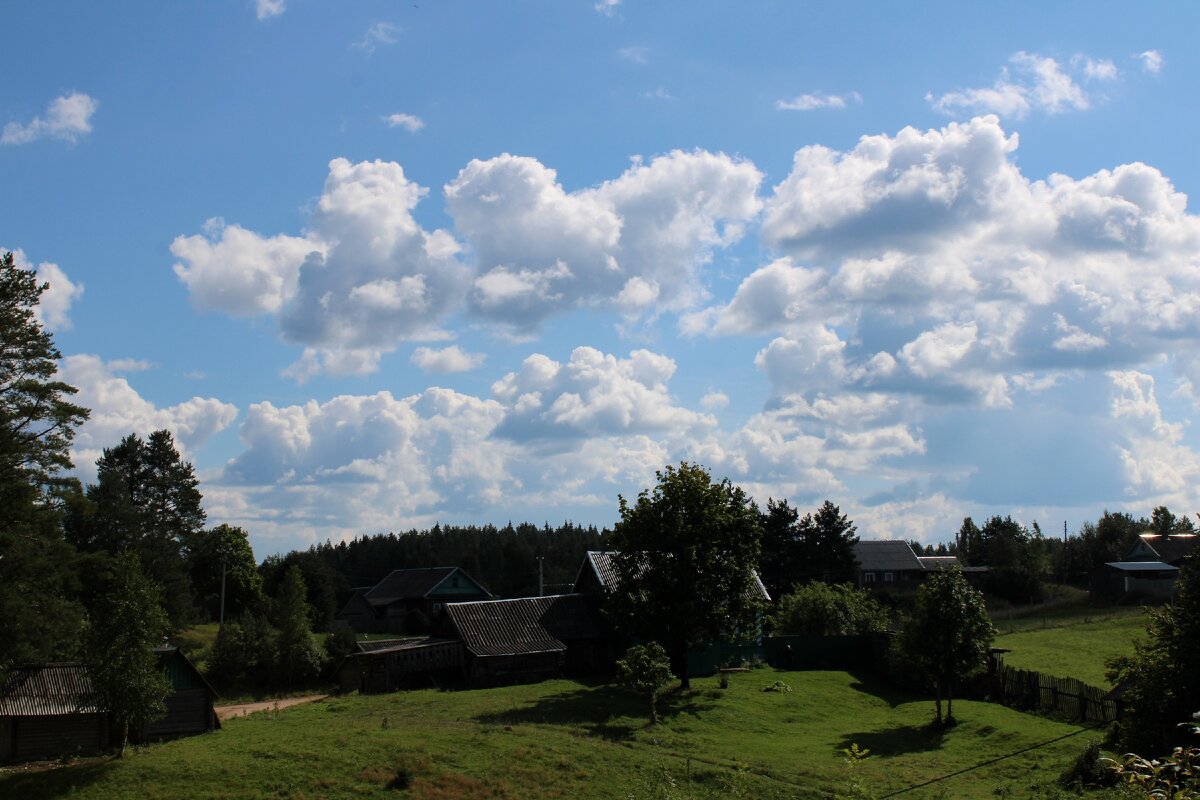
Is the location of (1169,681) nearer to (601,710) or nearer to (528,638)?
(601,710)

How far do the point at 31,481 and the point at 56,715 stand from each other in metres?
9.39

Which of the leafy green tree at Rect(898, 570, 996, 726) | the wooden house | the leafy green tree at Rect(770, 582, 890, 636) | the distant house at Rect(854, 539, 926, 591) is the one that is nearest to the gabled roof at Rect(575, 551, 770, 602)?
the wooden house

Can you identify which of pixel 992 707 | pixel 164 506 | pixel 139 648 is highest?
pixel 164 506

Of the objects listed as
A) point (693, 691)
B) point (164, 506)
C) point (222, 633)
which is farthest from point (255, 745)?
point (164, 506)

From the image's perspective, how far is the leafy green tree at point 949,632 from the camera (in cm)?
4206

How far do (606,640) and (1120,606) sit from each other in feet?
146

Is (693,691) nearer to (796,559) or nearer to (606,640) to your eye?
(606,640)

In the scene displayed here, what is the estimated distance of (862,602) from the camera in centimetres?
6162

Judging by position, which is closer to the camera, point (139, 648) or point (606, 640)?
point (139, 648)

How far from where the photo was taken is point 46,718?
35.8 metres

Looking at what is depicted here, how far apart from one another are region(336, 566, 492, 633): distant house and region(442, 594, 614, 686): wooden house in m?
41.8

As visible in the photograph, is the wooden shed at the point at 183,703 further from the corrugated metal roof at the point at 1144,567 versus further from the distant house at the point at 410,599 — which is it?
the corrugated metal roof at the point at 1144,567

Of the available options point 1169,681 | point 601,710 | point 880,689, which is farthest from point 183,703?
point 1169,681

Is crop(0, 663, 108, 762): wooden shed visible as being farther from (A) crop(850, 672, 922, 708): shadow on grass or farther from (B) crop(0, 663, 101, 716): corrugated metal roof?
(A) crop(850, 672, 922, 708): shadow on grass
